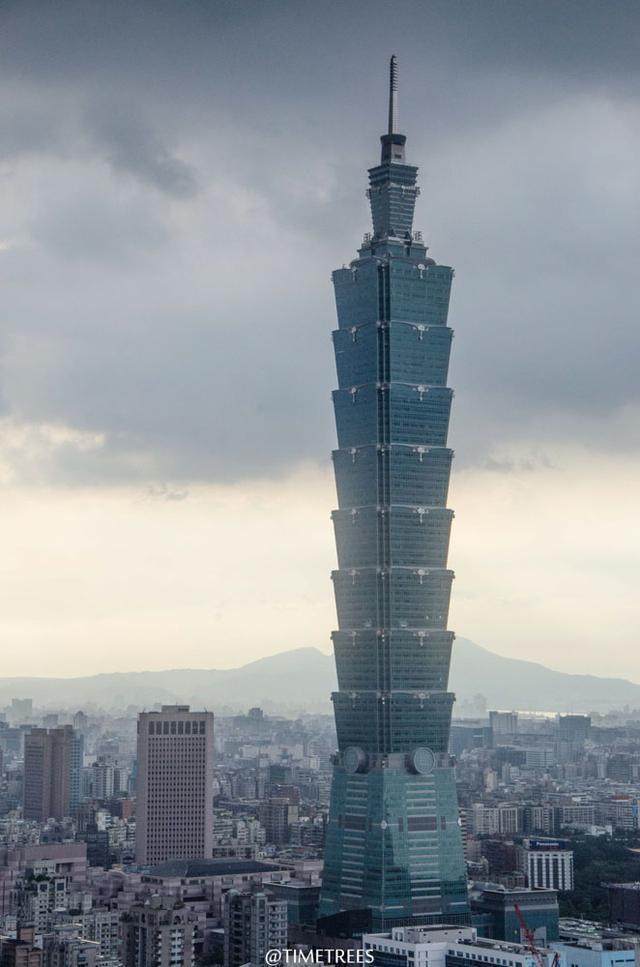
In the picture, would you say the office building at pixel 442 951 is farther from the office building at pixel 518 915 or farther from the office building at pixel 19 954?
the office building at pixel 19 954

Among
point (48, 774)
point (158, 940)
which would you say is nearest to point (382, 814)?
point (158, 940)

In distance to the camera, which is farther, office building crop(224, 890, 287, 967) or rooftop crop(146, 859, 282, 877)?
rooftop crop(146, 859, 282, 877)

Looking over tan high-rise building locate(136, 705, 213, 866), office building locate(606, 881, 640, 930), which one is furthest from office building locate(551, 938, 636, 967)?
tan high-rise building locate(136, 705, 213, 866)

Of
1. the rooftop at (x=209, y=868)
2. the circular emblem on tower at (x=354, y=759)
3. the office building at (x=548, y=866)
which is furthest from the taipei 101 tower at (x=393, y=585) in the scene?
the office building at (x=548, y=866)

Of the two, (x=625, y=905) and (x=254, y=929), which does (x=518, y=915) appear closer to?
(x=625, y=905)

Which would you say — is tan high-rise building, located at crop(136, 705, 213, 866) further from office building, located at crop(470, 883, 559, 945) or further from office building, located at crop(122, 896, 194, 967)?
office building, located at crop(122, 896, 194, 967)

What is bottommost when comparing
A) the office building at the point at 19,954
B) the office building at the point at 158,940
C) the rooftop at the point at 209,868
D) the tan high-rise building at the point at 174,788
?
the office building at the point at 19,954
